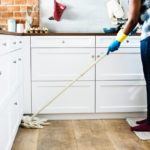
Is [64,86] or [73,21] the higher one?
[73,21]

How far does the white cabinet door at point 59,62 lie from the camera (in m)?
3.24

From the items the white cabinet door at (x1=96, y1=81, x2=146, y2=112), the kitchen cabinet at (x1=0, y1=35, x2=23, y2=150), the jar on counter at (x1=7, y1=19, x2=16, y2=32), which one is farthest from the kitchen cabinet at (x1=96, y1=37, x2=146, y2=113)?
the kitchen cabinet at (x1=0, y1=35, x2=23, y2=150)

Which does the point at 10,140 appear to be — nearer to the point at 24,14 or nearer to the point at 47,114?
the point at 47,114

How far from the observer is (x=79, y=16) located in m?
3.77

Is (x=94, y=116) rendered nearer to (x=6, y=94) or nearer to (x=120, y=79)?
(x=120, y=79)

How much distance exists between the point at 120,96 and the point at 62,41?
31.4 inches

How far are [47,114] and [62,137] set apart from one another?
60cm

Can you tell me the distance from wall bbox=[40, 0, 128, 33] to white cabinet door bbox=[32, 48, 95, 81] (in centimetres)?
59

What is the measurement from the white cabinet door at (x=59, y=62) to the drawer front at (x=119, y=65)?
0.10 meters

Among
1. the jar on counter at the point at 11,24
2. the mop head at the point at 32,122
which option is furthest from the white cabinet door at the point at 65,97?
the jar on counter at the point at 11,24

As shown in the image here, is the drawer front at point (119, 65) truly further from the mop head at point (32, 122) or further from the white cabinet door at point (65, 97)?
the mop head at point (32, 122)

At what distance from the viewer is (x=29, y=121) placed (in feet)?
10.1

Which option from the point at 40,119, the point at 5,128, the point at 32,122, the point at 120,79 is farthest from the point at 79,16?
the point at 5,128

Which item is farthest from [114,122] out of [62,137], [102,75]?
[62,137]
